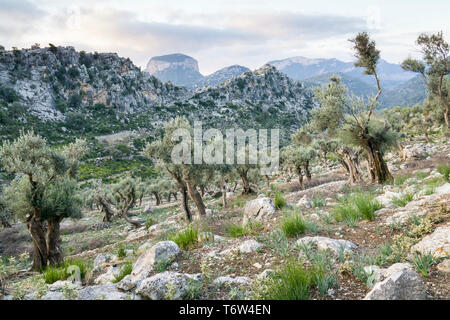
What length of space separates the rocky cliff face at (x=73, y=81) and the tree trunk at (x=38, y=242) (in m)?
113

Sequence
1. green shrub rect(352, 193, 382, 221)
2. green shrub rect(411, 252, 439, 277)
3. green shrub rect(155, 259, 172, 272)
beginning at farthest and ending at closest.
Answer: green shrub rect(352, 193, 382, 221), green shrub rect(155, 259, 172, 272), green shrub rect(411, 252, 439, 277)

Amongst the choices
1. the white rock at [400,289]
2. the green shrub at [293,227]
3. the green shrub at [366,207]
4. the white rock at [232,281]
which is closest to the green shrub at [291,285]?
the white rock at [232,281]

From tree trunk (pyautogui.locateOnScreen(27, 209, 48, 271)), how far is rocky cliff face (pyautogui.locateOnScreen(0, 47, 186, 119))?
11267cm

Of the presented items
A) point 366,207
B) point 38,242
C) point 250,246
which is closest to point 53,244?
point 38,242

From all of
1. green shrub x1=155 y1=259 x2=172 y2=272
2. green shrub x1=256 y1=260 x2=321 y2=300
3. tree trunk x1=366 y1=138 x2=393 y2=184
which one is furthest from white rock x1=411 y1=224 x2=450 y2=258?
tree trunk x1=366 y1=138 x2=393 y2=184

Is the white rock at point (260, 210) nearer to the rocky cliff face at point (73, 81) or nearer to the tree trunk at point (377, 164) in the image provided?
the tree trunk at point (377, 164)

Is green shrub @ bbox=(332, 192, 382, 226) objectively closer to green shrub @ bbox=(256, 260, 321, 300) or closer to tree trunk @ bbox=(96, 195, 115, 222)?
green shrub @ bbox=(256, 260, 321, 300)

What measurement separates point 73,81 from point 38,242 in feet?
469

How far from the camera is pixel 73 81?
128625mm

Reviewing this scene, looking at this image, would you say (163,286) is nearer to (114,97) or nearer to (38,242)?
(38,242)

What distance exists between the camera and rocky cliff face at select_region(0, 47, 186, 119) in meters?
110

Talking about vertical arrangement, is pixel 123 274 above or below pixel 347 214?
below

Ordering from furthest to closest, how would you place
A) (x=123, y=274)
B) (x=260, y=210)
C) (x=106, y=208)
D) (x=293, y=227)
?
(x=106, y=208), (x=260, y=210), (x=293, y=227), (x=123, y=274)
